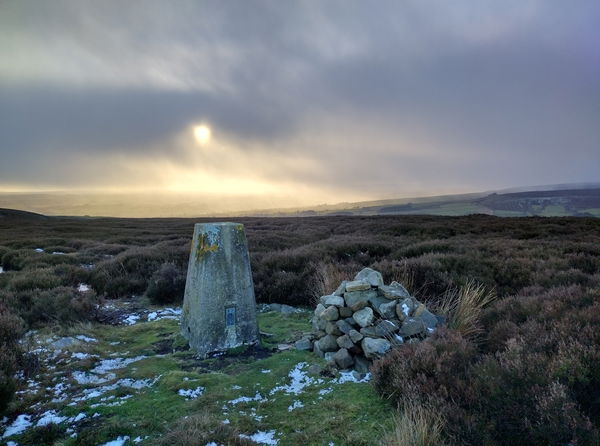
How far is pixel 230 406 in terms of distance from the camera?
161 inches

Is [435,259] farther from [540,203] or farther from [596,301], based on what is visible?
[540,203]

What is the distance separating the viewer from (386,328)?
521cm

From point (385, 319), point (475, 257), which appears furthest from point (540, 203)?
point (385, 319)

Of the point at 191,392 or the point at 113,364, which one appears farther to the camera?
the point at 113,364

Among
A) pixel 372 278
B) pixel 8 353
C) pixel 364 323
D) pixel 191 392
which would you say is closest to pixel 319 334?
pixel 364 323

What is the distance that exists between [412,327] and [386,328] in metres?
0.37

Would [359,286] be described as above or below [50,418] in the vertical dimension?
above

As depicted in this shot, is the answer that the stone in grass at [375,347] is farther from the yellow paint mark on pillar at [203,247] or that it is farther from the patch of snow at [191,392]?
the yellow paint mark on pillar at [203,247]

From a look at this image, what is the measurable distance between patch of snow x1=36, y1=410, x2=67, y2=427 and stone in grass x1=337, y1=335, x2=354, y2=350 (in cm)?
343

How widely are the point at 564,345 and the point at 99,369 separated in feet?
19.4

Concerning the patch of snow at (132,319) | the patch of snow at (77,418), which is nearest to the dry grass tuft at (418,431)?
the patch of snow at (77,418)

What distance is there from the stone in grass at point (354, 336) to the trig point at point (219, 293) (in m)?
1.85

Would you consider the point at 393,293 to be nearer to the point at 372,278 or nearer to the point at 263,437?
the point at 372,278

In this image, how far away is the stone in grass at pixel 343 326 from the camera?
545 centimetres
